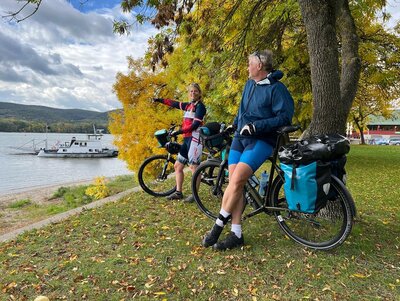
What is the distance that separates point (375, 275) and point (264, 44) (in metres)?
5.14

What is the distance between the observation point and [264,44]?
6.87 m

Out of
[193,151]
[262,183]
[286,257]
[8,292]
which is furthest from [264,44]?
[8,292]

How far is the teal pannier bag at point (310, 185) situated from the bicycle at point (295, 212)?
0.14 meters

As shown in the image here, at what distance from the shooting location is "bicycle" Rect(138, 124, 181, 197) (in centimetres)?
583

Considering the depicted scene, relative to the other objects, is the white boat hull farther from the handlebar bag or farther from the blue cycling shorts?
the blue cycling shorts

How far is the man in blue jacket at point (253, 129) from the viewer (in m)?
3.36

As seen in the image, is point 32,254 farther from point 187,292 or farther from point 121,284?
point 187,292

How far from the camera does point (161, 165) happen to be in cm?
645

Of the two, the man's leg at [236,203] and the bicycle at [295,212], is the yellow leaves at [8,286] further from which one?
the bicycle at [295,212]

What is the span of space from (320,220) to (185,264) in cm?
197

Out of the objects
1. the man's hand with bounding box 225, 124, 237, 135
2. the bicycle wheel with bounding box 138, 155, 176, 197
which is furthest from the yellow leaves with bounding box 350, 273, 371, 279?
the bicycle wheel with bounding box 138, 155, 176, 197

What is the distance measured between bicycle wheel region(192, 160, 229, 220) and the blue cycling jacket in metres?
1.01

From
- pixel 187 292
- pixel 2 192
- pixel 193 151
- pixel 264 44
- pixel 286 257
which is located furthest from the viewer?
pixel 2 192

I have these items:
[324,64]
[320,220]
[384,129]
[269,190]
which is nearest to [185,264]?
[269,190]
